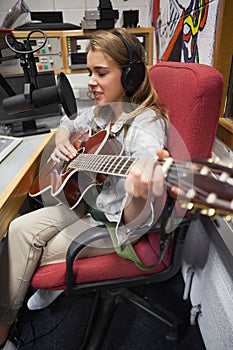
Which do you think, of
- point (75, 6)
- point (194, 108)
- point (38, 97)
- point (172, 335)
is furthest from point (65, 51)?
point (172, 335)

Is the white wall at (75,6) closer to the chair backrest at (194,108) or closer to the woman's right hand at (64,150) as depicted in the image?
the woman's right hand at (64,150)

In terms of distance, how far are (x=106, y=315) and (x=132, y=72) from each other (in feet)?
2.97

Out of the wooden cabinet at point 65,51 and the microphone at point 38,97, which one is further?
the wooden cabinet at point 65,51

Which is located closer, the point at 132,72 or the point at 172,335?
the point at 132,72

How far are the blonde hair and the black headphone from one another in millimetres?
11

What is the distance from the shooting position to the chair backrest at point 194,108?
675mm

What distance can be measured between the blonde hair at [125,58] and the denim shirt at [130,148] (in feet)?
0.10

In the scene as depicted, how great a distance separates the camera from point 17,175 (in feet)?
3.21

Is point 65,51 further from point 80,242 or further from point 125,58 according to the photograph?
point 80,242

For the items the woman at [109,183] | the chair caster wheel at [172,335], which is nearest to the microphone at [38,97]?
the woman at [109,183]

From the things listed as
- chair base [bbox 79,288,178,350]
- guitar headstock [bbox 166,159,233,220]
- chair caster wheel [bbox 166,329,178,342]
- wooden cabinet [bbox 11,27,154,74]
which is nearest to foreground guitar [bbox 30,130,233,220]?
guitar headstock [bbox 166,159,233,220]

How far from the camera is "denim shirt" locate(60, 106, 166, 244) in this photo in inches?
30.0

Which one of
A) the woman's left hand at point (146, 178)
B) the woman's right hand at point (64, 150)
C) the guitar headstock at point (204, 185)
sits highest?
the guitar headstock at point (204, 185)

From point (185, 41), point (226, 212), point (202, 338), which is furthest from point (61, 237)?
point (185, 41)
